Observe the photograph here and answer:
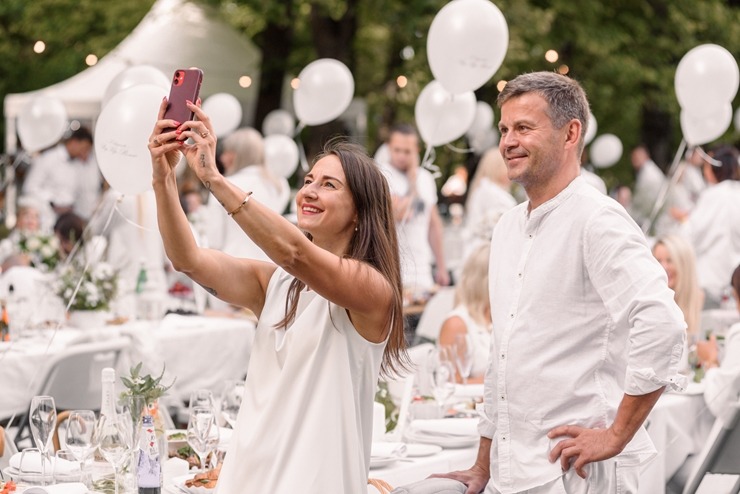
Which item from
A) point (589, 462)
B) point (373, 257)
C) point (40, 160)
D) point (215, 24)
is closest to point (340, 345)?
point (373, 257)

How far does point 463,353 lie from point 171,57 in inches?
436

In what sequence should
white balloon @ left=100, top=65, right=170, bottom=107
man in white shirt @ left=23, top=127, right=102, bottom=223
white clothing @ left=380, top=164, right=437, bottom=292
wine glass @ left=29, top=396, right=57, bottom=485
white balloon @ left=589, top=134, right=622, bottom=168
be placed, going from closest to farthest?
wine glass @ left=29, top=396, right=57, bottom=485
white balloon @ left=100, top=65, right=170, bottom=107
white clothing @ left=380, top=164, right=437, bottom=292
man in white shirt @ left=23, top=127, right=102, bottom=223
white balloon @ left=589, top=134, right=622, bottom=168

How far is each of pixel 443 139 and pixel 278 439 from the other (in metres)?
6.18

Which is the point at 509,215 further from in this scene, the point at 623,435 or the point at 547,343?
the point at 623,435

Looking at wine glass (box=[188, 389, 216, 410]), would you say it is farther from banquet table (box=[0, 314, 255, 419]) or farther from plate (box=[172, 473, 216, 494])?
banquet table (box=[0, 314, 255, 419])

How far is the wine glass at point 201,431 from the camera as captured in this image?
11.9 feet

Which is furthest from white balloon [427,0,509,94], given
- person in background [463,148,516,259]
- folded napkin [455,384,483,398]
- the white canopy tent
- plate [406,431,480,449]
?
the white canopy tent

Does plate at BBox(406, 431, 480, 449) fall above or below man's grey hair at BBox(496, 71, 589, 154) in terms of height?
below

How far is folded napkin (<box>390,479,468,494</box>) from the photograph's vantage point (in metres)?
3.41

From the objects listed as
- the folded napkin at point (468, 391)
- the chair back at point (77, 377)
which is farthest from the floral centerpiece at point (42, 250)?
the folded napkin at point (468, 391)

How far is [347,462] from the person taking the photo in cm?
296

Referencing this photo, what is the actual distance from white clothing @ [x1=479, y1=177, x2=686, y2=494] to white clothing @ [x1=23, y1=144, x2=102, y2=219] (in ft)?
34.1

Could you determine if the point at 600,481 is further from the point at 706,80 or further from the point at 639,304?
the point at 706,80

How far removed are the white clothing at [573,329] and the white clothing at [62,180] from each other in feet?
34.1
